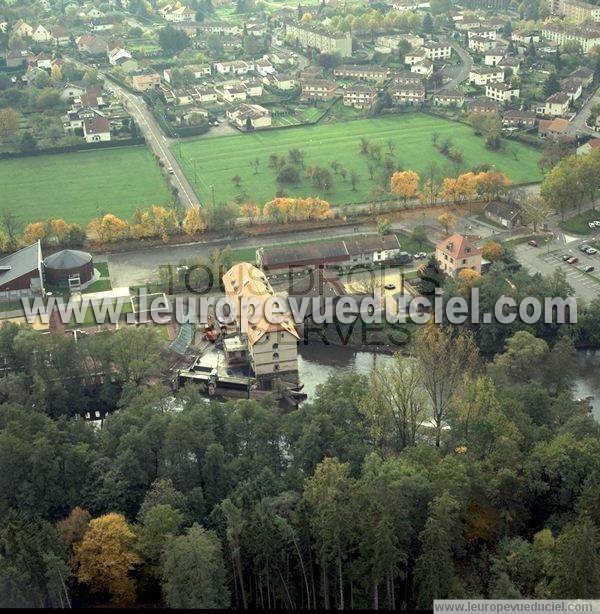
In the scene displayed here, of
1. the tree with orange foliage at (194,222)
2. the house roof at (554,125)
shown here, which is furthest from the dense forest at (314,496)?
the house roof at (554,125)

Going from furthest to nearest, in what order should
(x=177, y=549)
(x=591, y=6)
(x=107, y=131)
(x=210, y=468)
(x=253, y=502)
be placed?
(x=591, y=6) → (x=107, y=131) → (x=210, y=468) → (x=253, y=502) → (x=177, y=549)

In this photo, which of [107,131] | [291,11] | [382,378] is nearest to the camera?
[382,378]

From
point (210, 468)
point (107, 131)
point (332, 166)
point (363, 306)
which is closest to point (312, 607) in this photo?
point (210, 468)

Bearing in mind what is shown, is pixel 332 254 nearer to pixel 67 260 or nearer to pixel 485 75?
pixel 67 260

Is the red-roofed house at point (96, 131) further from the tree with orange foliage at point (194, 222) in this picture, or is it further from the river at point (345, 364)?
the river at point (345, 364)

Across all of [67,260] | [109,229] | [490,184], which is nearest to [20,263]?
[67,260]

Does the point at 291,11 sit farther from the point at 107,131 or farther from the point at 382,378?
the point at 382,378
